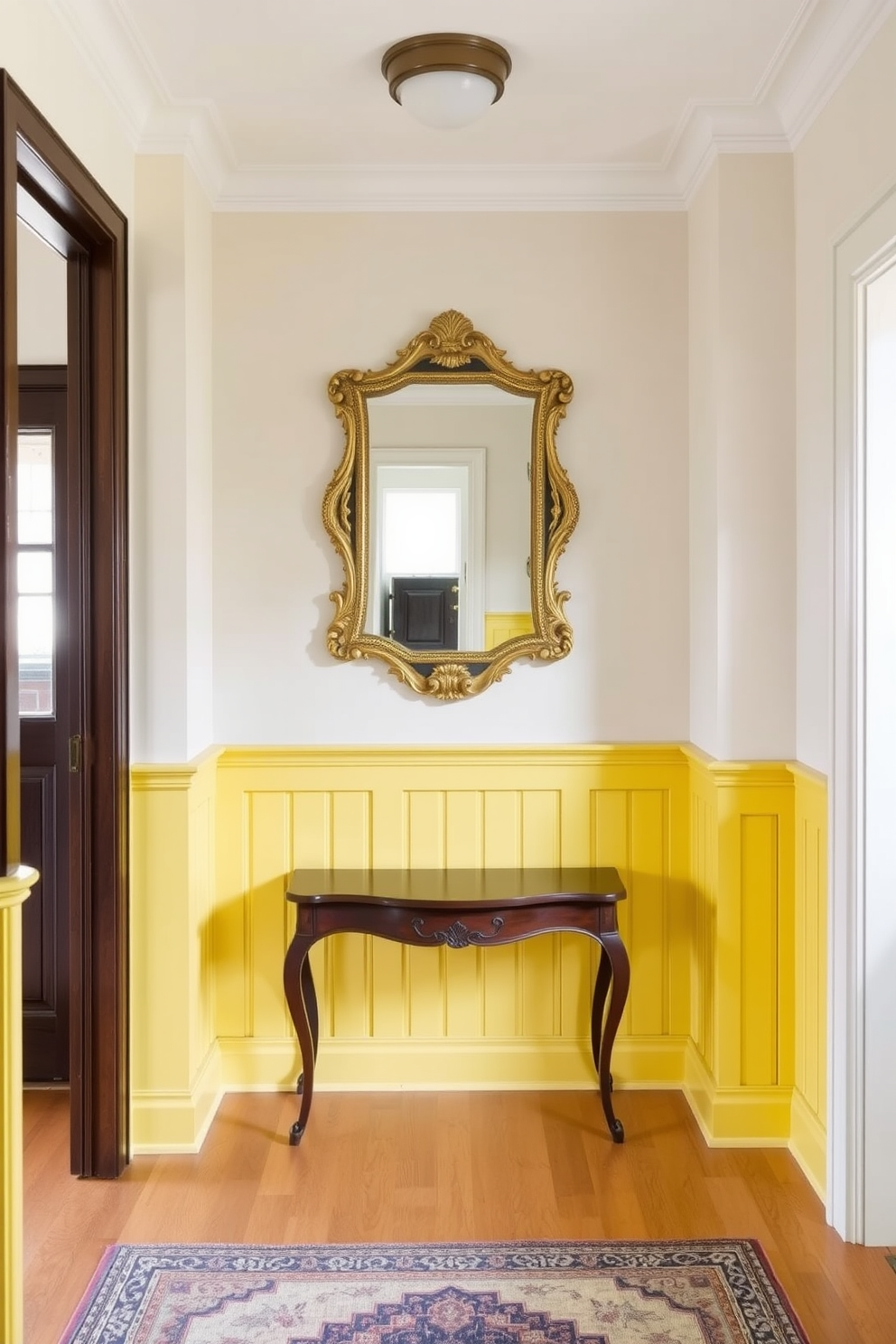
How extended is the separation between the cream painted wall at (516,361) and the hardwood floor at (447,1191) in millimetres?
1050

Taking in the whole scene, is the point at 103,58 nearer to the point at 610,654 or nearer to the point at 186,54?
the point at 186,54

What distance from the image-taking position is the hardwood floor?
7.23 feet

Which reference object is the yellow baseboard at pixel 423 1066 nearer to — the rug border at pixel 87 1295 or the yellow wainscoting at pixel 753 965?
the yellow wainscoting at pixel 753 965

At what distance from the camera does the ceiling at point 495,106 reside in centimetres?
222

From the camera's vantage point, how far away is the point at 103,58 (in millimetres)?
2322

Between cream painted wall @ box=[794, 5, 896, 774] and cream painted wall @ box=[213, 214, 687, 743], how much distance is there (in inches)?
17.5

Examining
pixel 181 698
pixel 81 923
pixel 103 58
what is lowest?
pixel 81 923

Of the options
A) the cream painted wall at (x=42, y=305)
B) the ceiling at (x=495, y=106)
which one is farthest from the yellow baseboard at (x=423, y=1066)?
the ceiling at (x=495, y=106)

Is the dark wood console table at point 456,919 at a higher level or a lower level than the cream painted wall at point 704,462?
lower

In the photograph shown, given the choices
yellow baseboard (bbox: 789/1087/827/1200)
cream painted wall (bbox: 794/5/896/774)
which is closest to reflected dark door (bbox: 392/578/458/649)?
cream painted wall (bbox: 794/5/896/774)

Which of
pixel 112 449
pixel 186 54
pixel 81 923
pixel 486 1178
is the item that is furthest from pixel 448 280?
pixel 486 1178

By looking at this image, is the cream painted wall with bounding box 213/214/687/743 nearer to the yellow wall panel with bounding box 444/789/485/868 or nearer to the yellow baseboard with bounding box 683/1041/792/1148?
the yellow wall panel with bounding box 444/789/485/868

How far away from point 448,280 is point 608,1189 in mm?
2441

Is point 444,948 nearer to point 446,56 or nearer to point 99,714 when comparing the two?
point 99,714
